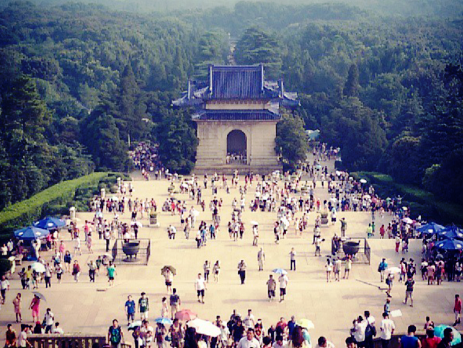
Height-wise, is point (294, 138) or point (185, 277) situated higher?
point (294, 138)

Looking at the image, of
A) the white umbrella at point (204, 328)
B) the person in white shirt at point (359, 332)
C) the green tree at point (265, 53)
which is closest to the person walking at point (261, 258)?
the person in white shirt at point (359, 332)

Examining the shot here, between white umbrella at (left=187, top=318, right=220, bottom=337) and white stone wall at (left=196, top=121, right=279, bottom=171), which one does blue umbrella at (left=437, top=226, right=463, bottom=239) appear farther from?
white stone wall at (left=196, top=121, right=279, bottom=171)

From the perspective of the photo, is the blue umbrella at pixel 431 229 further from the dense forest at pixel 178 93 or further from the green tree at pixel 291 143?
the green tree at pixel 291 143

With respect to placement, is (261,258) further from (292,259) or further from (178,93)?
(178,93)

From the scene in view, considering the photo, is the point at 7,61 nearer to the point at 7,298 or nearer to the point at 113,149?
the point at 113,149

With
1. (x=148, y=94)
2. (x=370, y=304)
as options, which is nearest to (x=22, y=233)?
(x=370, y=304)

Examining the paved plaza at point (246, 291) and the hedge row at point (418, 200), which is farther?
the hedge row at point (418, 200)

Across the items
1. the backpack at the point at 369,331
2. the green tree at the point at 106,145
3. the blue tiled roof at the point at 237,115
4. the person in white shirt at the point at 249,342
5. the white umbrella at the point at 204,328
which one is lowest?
the backpack at the point at 369,331
